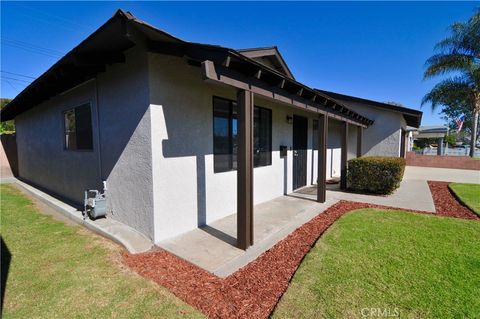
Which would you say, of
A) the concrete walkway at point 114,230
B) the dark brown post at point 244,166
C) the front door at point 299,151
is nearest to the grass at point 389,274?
the dark brown post at point 244,166

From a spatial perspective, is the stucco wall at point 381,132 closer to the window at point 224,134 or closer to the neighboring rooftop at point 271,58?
the neighboring rooftop at point 271,58

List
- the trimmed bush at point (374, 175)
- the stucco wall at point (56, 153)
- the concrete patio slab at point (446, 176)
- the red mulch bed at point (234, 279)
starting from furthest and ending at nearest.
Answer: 1. the concrete patio slab at point (446, 176)
2. the trimmed bush at point (374, 175)
3. the stucco wall at point (56, 153)
4. the red mulch bed at point (234, 279)

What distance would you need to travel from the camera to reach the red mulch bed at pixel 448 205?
19.3 ft

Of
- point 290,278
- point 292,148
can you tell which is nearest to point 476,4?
point 292,148

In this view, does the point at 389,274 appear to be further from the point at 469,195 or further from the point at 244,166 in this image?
the point at 469,195

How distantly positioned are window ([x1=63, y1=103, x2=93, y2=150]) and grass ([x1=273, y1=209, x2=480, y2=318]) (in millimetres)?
5692

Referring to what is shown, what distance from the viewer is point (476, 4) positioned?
47.4 ft

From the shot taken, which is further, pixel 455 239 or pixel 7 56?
pixel 7 56

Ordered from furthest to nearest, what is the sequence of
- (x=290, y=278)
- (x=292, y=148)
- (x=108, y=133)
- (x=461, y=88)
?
(x=461, y=88) < (x=292, y=148) < (x=108, y=133) < (x=290, y=278)

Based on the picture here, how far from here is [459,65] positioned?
15.2 metres

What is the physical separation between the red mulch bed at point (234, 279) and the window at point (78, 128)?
3704 mm

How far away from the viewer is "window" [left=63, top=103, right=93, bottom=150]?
5.80m

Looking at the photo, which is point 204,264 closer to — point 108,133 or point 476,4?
point 108,133

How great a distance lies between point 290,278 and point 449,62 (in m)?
19.7
